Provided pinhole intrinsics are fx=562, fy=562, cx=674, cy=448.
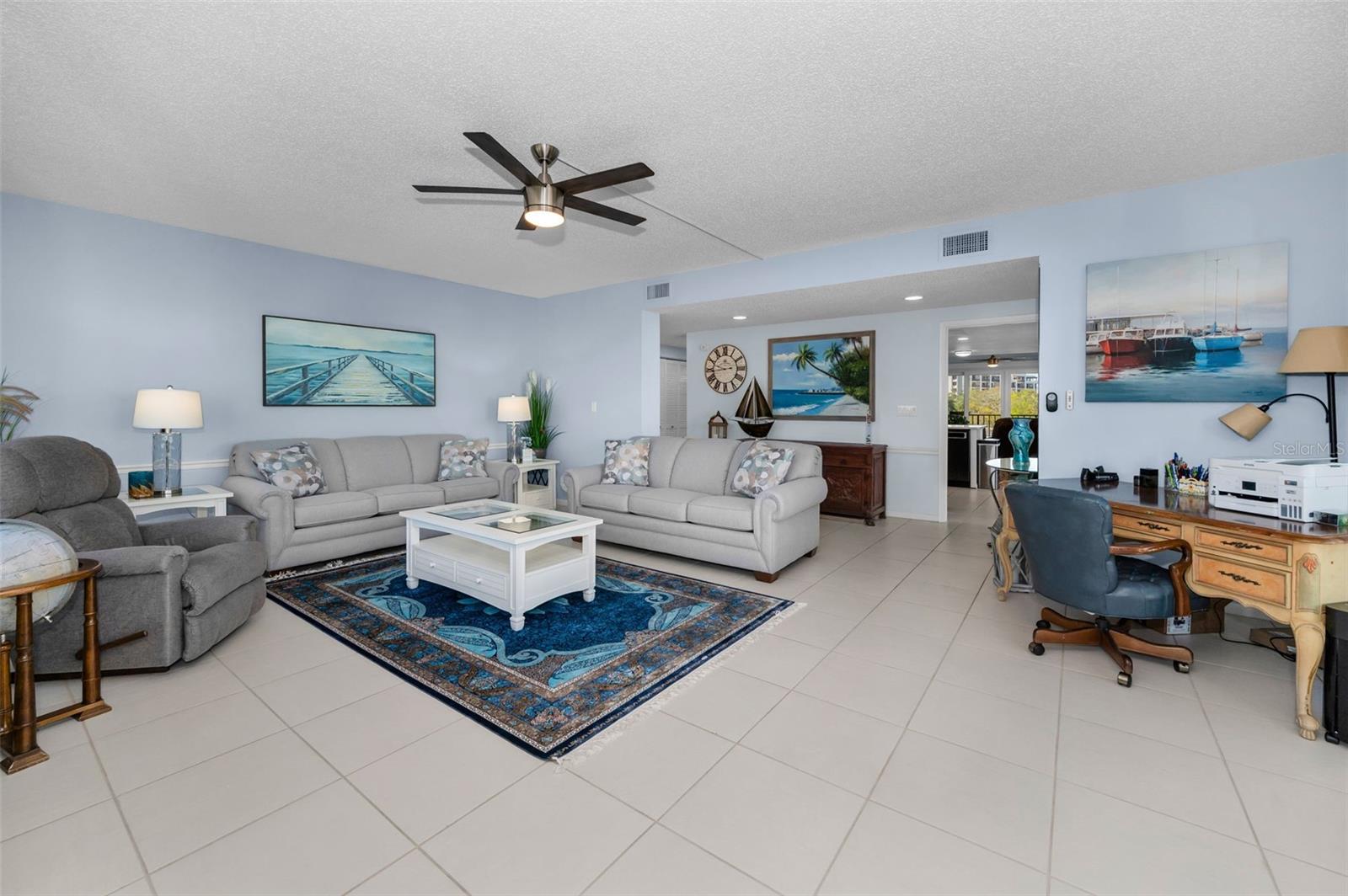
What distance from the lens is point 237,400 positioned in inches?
183

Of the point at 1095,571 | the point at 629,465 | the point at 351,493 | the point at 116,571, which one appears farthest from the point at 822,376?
the point at 116,571

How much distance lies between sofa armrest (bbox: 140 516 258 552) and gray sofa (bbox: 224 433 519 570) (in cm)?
72

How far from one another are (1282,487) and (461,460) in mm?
5624

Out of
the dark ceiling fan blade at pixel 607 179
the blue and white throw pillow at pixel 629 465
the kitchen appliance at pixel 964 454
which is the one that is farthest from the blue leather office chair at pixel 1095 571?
the kitchen appliance at pixel 964 454

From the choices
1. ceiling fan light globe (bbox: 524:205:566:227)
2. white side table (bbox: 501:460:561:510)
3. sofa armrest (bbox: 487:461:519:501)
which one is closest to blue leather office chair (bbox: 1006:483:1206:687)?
ceiling fan light globe (bbox: 524:205:566:227)

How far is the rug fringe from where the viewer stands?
1976mm

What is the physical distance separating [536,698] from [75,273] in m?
4.43

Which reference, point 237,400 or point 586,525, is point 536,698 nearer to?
point 586,525

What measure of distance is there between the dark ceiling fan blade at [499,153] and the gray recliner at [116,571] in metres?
2.24

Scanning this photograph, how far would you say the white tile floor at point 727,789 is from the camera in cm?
148

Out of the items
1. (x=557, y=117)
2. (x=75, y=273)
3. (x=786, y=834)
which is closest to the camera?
(x=786, y=834)

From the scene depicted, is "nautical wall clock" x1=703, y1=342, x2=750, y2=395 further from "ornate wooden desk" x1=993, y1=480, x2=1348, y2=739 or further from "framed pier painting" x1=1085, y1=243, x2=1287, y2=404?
"ornate wooden desk" x1=993, y1=480, x2=1348, y2=739

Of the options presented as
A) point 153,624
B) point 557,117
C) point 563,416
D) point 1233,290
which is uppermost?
point 557,117

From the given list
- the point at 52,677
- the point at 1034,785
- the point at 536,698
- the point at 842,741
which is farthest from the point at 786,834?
the point at 52,677
